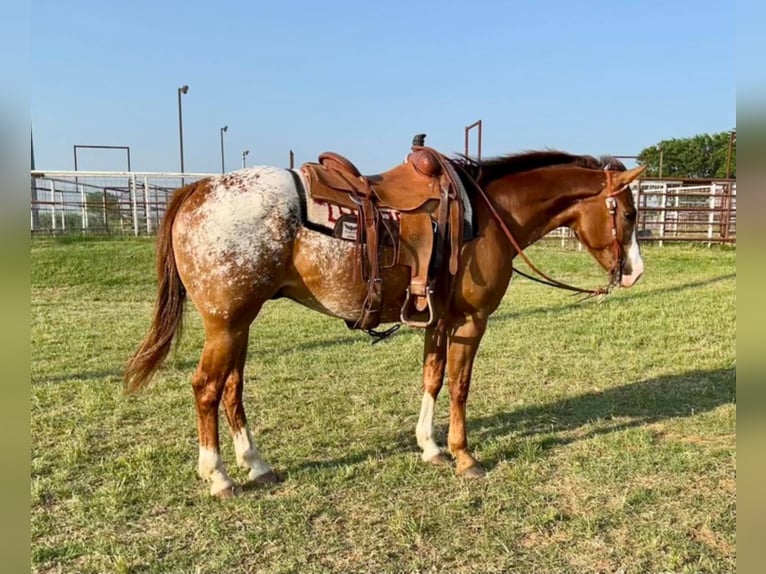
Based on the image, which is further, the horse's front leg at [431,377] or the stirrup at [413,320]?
the horse's front leg at [431,377]

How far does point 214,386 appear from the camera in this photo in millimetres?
2973

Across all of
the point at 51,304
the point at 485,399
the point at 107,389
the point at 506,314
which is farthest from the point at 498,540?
the point at 51,304

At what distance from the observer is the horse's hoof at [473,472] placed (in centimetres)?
323

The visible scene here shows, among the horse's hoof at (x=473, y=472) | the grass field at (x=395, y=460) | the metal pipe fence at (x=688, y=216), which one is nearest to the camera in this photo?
the grass field at (x=395, y=460)

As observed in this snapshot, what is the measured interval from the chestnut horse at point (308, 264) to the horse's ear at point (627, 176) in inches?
0.4

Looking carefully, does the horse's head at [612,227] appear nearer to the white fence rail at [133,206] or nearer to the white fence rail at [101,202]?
the white fence rail at [133,206]

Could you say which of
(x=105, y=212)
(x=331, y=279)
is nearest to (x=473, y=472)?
(x=331, y=279)

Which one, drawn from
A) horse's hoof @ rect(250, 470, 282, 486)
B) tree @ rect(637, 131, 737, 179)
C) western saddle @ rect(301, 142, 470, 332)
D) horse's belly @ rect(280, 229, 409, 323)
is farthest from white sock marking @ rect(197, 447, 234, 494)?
tree @ rect(637, 131, 737, 179)

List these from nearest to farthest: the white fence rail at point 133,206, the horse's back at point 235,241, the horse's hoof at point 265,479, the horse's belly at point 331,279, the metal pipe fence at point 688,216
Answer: the horse's back at point 235,241 → the horse's belly at point 331,279 → the horse's hoof at point 265,479 → the metal pipe fence at point 688,216 → the white fence rail at point 133,206

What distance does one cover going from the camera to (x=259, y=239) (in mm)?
2889

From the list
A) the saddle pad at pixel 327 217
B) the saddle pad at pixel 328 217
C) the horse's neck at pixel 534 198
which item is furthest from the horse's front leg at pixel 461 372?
the saddle pad at pixel 327 217

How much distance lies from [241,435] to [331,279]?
1.13 m

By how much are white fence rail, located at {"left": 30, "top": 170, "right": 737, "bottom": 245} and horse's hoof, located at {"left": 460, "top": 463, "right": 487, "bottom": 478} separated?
13.7 m

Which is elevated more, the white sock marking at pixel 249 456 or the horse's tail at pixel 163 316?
the horse's tail at pixel 163 316
